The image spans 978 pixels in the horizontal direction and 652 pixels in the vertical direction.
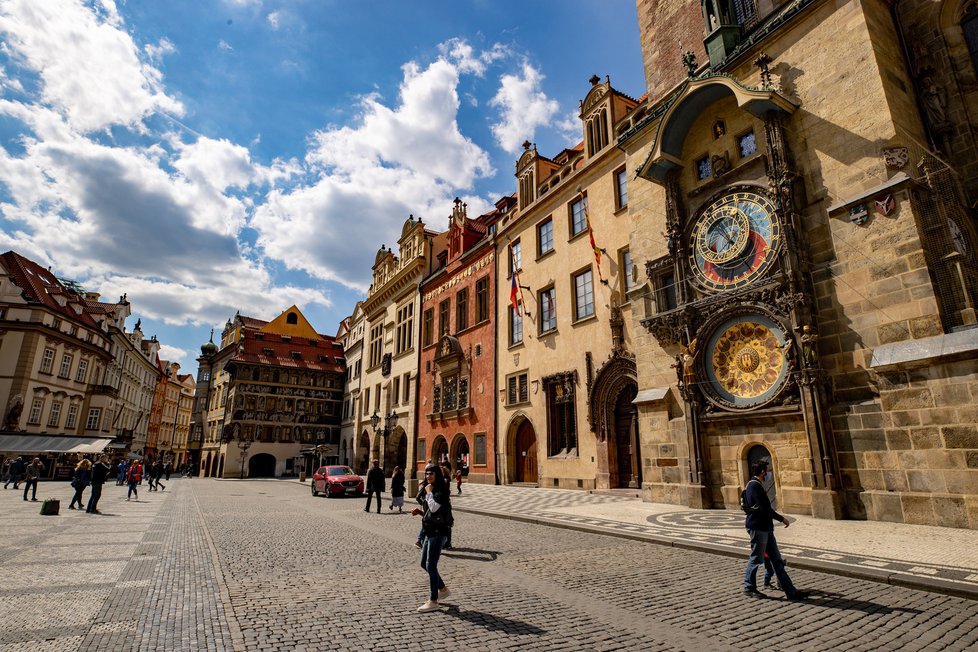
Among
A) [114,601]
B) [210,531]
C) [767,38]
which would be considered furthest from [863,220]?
Result: [210,531]

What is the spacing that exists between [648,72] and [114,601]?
22.0 m

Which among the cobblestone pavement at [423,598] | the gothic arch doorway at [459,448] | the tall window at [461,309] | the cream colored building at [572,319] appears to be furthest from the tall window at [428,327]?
the cobblestone pavement at [423,598]

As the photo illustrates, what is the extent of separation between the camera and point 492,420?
2742 cm

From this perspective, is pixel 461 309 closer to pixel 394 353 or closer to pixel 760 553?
pixel 394 353

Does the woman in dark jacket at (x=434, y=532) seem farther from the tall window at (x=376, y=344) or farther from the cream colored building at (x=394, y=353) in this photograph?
the tall window at (x=376, y=344)

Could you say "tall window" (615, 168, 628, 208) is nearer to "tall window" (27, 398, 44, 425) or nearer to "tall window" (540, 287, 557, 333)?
"tall window" (540, 287, 557, 333)

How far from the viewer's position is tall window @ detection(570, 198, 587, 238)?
23.7 m

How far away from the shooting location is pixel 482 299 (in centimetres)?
3086

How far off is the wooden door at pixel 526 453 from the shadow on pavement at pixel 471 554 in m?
15.3

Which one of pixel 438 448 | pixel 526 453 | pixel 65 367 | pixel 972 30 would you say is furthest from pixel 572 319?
pixel 65 367

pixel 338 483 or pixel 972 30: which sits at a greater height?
pixel 972 30

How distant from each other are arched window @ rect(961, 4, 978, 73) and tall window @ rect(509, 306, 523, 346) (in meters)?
18.4

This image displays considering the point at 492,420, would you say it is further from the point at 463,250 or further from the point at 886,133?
the point at 886,133

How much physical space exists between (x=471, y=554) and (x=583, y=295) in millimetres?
15582
